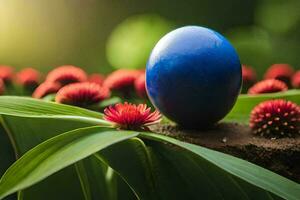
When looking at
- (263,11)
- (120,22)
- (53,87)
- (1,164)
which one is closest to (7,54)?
(120,22)

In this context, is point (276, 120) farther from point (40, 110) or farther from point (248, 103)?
point (40, 110)

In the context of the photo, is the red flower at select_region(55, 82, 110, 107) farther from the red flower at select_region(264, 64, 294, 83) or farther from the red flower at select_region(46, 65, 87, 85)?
the red flower at select_region(264, 64, 294, 83)

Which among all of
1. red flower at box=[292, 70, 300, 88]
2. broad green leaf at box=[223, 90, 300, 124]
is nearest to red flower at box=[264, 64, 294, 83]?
red flower at box=[292, 70, 300, 88]

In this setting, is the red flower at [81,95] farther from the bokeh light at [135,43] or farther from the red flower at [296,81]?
the bokeh light at [135,43]

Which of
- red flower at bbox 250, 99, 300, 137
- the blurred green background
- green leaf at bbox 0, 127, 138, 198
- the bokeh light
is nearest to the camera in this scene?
green leaf at bbox 0, 127, 138, 198

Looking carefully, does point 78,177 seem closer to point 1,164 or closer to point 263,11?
point 1,164
